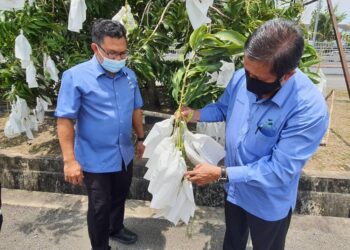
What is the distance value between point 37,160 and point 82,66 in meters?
1.68

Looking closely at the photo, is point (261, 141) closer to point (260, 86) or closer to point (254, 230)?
point (260, 86)

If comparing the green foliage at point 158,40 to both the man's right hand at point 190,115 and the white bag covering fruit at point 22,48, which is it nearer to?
the man's right hand at point 190,115

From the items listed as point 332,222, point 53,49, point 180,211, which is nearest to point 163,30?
point 53,49

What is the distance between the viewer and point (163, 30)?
9.86ft

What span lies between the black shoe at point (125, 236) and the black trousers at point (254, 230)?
2.72 feet

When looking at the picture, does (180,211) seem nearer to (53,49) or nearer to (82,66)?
(82,66)

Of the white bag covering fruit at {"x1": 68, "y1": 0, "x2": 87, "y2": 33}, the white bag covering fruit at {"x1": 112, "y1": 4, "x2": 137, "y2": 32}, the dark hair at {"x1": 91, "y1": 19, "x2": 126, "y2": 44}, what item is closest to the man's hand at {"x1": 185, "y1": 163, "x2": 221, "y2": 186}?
the dark hair at {"x1": 91, "y1": 19, "x2": 126, "y2": 44}

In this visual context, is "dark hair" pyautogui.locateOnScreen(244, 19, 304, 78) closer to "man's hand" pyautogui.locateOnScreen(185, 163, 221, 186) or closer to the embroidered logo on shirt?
the embroidered logo on shirt

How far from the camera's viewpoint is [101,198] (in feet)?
7.85

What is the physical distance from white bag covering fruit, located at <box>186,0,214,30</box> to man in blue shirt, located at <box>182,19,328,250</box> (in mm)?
477

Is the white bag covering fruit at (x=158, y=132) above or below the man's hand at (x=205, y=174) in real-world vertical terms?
above

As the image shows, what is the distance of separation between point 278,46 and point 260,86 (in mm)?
235

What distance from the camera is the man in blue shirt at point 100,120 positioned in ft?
7.13

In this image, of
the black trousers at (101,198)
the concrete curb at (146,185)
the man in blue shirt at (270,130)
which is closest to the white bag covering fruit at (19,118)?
the concrete curb at (146,185)
